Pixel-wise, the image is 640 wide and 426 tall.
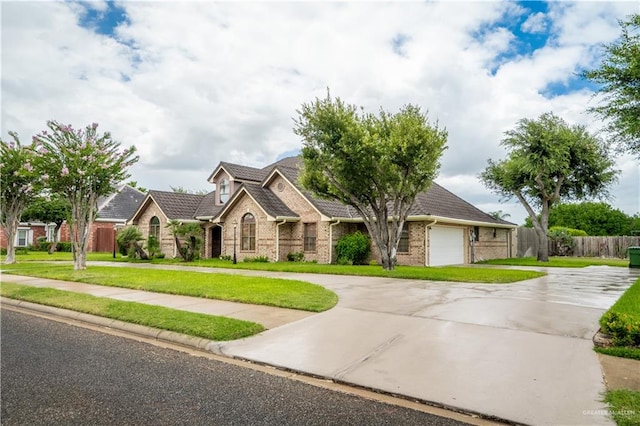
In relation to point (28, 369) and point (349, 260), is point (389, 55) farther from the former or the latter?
point (28, 369)

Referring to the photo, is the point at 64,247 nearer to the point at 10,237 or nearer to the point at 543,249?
the point at 10,237

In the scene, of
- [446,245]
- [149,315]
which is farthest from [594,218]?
[149,315]

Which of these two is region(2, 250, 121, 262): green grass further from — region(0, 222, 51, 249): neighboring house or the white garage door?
the white garage door

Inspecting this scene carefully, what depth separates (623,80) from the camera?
8.96 metres

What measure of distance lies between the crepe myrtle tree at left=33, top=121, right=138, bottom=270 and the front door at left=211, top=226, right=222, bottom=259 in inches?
382

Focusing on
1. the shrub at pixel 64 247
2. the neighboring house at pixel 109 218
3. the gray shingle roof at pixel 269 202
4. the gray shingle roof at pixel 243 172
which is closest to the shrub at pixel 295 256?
the gray shingle roof at pixel 269 202

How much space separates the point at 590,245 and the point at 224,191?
87.8 ft

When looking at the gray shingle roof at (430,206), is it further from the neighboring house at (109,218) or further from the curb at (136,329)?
the neighboring house at (109,218)

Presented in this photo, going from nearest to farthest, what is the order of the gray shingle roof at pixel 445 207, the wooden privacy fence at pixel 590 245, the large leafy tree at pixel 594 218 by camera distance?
the gray shingle roof at pixel 445 207, the wooden privacy fence at pixel 590 245, the large leafy tree at pixel 594 218

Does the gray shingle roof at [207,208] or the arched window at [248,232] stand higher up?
the gray shingle roof at [207,208]

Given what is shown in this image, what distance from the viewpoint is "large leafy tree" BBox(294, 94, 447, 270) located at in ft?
51.0

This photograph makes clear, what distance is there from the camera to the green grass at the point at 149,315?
6.37 meters

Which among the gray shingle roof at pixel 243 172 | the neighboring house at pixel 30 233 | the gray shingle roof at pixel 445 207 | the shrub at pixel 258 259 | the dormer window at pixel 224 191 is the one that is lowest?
the shrub at pixel 258 259

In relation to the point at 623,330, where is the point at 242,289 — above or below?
below
